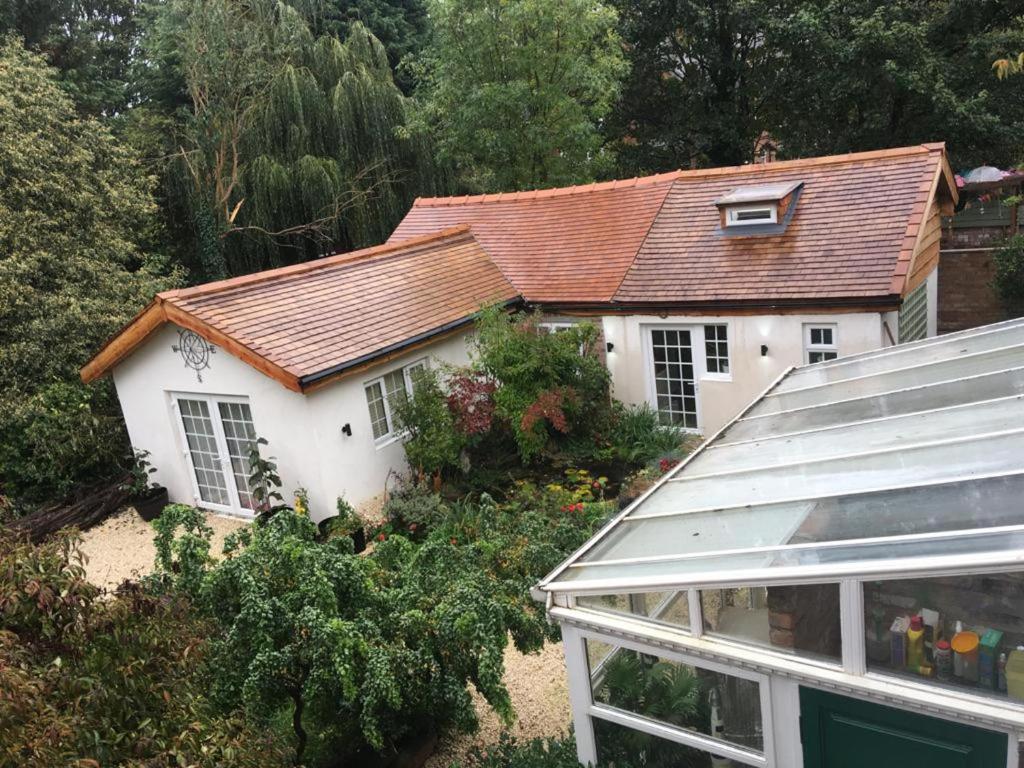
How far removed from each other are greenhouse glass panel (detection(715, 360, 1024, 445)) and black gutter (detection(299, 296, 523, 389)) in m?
5.44

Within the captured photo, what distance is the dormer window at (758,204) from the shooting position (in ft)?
40.2

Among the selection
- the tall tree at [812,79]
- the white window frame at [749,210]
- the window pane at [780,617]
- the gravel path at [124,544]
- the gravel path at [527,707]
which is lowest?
the gravel path at [527,707]

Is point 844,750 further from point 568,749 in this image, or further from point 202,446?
point 202,446

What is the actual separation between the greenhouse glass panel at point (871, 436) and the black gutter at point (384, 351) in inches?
216

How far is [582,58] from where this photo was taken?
60.2 feet

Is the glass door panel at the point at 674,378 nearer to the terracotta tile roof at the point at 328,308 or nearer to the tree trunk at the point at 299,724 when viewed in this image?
the terracotta tile roof at the point at 328,308

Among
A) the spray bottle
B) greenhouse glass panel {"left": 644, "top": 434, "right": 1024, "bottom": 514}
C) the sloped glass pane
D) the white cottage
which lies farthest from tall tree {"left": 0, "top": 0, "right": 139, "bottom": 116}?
the spray bottle

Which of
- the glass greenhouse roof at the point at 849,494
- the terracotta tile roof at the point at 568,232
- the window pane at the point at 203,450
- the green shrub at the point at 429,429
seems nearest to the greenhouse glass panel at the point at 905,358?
the glass greenhouse roof at the point at 849,494

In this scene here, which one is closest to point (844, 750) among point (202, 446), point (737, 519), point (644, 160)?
point (737, 519)

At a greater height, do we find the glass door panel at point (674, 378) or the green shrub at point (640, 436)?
the glass door panel at point (674, 378)

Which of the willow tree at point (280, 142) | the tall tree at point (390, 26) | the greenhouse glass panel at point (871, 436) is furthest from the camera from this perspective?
the tall tree at point (390, 26)

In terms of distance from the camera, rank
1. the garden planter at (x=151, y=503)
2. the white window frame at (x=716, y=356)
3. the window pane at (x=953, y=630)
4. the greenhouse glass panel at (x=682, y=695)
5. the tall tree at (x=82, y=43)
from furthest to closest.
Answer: the tall tree at (x=82, y=43), the white window frame at (x=716, y=356), the garden planter at (x=151, y=503), the greenhouse glass panel at (x=682, y=695), the window pane at (x=953, y=630)

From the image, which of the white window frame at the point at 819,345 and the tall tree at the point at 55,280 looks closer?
the white window frame at the point at 819,345

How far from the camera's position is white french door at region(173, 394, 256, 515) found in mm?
11367
